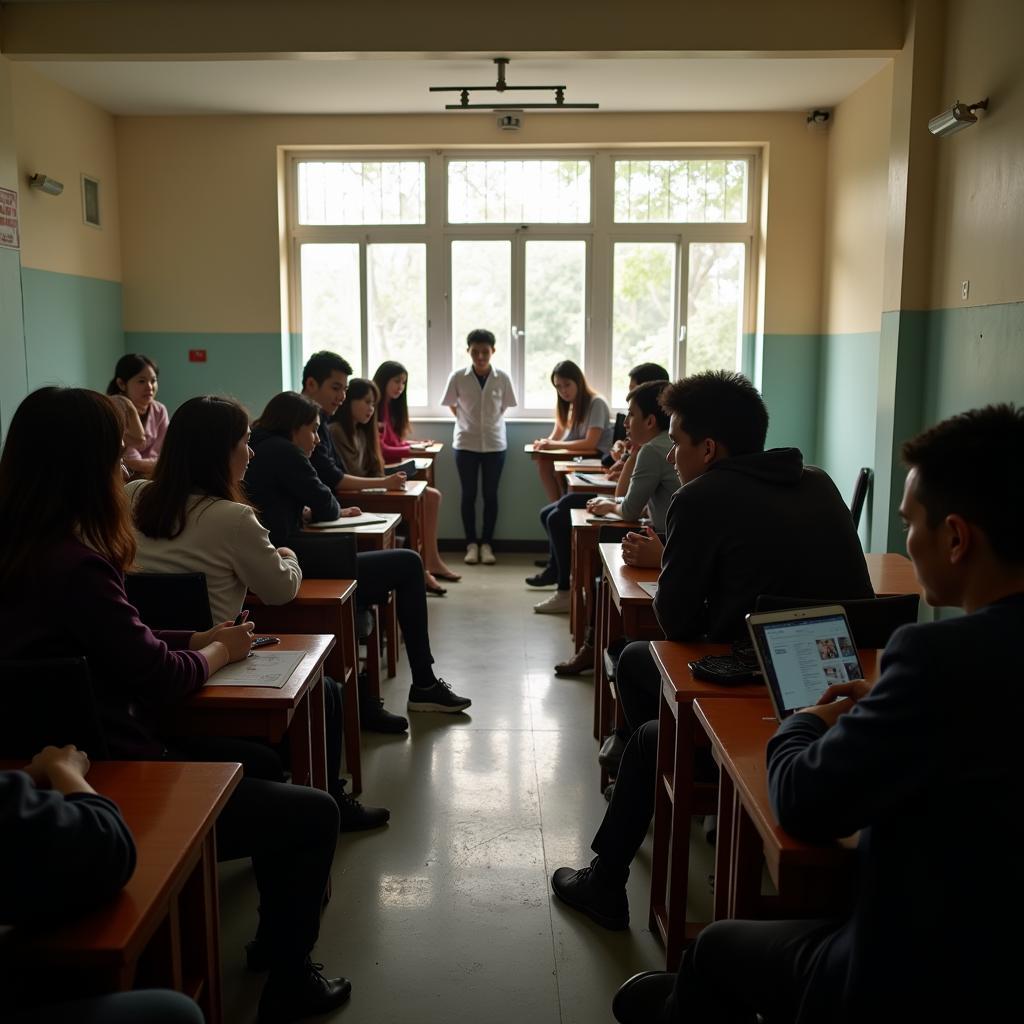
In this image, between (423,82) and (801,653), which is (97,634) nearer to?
(801,653)

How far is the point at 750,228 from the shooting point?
23.3 feet

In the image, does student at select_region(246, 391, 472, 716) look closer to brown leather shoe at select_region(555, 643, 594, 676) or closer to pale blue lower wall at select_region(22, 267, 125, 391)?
brown leather shoe at select_region(555, 643, 594, 676)

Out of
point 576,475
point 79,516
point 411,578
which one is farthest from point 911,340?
point 79,516

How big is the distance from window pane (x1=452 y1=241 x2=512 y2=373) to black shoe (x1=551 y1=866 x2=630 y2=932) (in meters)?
5.24

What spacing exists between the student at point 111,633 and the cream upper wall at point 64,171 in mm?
4525

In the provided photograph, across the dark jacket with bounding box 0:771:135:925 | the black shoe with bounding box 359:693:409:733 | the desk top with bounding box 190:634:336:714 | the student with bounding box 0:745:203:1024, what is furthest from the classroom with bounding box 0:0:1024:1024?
the dark jacket with bounding box 0:771:135:925

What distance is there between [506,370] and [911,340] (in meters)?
3.39

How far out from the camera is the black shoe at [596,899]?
93.7 inches

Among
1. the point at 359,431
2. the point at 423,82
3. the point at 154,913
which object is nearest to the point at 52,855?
the point at 154,913

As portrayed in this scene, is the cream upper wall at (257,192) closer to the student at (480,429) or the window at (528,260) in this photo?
the window at (528,260)

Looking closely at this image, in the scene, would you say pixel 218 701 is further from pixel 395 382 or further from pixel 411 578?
pixel 395 382

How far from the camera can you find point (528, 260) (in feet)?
23.8

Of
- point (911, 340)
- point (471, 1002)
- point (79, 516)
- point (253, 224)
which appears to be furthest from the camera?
point (253, 224)

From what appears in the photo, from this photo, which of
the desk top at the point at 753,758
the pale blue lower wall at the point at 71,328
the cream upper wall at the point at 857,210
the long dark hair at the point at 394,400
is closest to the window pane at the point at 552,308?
the long dark hair at the point at 394,400
